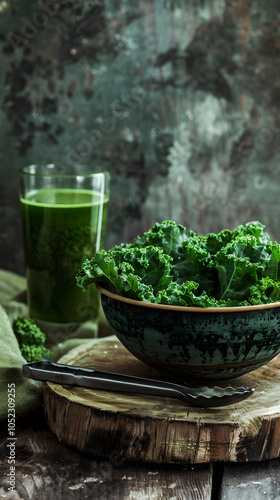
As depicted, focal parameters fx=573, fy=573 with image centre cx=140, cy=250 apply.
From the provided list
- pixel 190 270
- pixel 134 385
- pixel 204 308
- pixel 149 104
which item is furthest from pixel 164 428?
pixel 149 104

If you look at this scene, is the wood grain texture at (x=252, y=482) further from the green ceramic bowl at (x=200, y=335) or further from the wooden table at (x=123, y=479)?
the green ceramic bowl at (x=200, y=335)

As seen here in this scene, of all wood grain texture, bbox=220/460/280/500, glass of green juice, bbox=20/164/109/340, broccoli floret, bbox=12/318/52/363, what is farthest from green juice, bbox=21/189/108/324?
wood grain texture, bbox=220/460/280/500

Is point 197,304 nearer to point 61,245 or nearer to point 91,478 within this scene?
point 91,478

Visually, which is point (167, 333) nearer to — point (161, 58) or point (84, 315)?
point (84, 315)

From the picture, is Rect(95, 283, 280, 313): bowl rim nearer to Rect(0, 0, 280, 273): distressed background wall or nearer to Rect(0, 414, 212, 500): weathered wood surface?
Rect(0, 414, 212, 500): weathered wood surface

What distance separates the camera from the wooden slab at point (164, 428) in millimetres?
1170

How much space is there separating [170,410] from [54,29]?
1.61m

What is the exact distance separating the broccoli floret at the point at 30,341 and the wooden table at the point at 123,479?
386mm

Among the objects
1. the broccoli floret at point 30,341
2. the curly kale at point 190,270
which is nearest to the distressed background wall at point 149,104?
the broccoli floret at point 30,341

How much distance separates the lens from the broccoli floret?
1.62 m

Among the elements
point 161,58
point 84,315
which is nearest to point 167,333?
point 84,315

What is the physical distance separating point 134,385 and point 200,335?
0.62 ft

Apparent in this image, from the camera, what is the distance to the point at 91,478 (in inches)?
45.0

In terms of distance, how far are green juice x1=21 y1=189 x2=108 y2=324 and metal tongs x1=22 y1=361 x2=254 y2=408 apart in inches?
22.0
